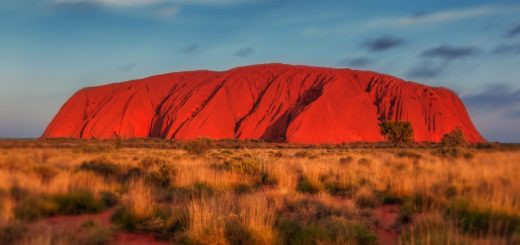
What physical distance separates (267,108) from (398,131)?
24.1 m

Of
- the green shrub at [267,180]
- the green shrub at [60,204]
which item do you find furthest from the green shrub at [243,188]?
the green shrub at [60,204]

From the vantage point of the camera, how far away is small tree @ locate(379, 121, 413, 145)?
44.8 m

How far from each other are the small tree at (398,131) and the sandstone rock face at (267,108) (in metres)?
13.2

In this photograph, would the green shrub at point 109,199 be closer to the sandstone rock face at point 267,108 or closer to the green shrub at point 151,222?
the green shrub at point 151,222

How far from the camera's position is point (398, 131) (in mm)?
44844

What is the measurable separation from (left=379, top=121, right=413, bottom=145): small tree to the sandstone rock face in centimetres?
1318

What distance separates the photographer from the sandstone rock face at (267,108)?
2405 inches

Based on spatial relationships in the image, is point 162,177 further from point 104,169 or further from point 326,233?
point 326,233

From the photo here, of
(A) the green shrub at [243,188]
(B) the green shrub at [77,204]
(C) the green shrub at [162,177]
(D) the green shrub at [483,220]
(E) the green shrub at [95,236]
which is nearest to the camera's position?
(E) the green shrub at [95,236]

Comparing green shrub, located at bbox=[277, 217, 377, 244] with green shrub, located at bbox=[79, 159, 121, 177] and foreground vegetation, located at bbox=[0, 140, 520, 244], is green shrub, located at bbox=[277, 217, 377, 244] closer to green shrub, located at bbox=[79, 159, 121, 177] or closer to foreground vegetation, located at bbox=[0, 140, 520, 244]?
foreground vegetation, located at bbox=[0, 140, 520, 244]

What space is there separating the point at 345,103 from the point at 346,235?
5967 centimetres

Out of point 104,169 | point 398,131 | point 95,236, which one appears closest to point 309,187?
point 95,236

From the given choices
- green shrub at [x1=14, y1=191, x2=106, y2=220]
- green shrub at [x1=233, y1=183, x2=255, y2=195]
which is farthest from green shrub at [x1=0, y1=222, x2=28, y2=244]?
green shrub at [x1=233, y1=183, x2=255, y2=195]

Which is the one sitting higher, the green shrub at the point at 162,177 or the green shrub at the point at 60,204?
the green shrub at the point at 162,177
